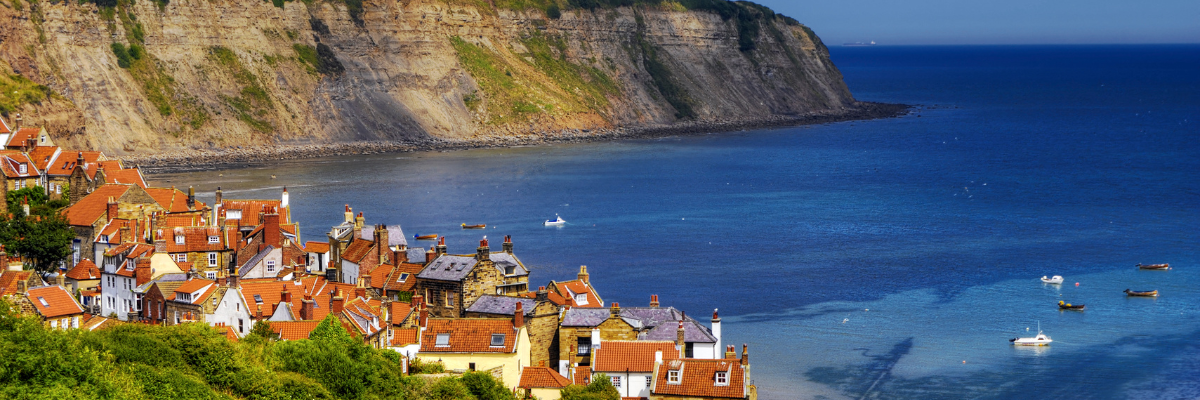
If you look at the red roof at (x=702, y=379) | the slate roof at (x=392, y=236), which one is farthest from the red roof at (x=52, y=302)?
the red roof at (x=702, y=379)

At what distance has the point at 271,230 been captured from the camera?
59.0m

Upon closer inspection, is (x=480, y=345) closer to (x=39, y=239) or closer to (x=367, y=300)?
(x=367, y=300)

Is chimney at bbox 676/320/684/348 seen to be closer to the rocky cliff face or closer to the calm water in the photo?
the calm water

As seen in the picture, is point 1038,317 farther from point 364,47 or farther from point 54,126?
point 364,47

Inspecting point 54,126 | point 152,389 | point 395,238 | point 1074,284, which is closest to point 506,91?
point 54,126

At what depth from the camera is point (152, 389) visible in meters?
32.7

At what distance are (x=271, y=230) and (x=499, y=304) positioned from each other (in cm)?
1554

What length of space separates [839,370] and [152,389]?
31794 mm

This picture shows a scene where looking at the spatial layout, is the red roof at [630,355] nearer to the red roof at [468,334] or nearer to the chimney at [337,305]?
the red roof at [468,334]

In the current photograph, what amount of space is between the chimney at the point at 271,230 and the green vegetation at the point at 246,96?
356 ft

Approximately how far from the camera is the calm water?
59.9 m

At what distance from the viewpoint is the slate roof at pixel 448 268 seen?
4881 centimetres

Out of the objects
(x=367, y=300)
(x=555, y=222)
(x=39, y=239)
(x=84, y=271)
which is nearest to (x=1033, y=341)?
(x=367, y=300)

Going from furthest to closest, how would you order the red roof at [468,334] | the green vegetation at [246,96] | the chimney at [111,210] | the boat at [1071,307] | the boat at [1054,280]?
1. the green vegetation at [246,96]
2. the boat at [1054,280]
3. the boat at [1071,307]
4. the chimney at [111,210]
5. the red roof at [468,334]
